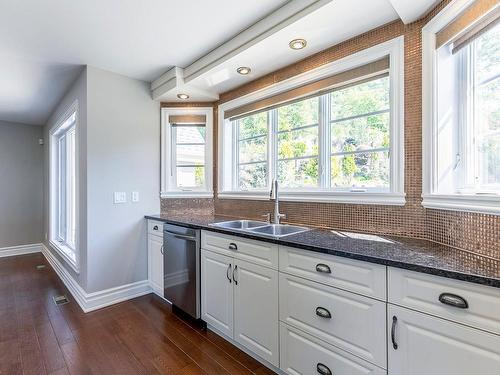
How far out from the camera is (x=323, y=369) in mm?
1510

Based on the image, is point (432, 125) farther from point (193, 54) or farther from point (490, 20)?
point (193, 54)

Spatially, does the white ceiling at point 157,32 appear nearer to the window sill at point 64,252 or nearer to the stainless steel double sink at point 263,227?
the stainless steel double sink at point 263,227

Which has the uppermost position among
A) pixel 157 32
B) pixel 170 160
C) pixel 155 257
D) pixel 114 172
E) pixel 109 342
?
pixel 157 32

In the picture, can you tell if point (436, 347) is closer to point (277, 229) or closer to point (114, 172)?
point (277, 229)

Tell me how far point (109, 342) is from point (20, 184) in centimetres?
457

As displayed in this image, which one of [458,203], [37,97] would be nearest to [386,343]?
[458,203]

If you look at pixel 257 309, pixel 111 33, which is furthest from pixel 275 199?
pixel 111 33

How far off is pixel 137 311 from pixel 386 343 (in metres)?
2.38

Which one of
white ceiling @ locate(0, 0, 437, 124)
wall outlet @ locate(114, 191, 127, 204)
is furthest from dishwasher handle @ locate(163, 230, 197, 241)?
white ceiling @ locate(0, 0, 437, 124)

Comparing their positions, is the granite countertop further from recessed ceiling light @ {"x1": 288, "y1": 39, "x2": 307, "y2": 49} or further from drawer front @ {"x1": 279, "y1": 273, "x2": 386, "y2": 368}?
recessed ceiling light @ {"x1": 288, "y1": 39, "x2": 307, "y2": 49}

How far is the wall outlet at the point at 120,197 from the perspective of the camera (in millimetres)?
2984

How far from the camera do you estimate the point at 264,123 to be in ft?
9.74

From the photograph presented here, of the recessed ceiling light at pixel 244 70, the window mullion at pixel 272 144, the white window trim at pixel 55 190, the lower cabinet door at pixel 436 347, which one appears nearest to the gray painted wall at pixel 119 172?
the white window trim at pixel 55 190

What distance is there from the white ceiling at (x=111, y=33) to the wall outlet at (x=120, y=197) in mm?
1343
